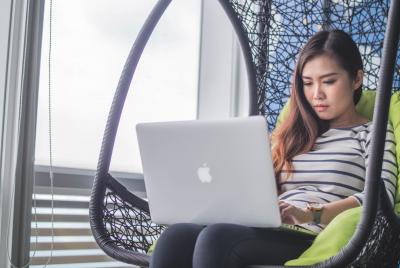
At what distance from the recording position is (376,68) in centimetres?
185

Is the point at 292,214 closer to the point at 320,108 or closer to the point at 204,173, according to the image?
the point at 204,173

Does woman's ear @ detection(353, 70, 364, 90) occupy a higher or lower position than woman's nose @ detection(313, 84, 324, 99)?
higher

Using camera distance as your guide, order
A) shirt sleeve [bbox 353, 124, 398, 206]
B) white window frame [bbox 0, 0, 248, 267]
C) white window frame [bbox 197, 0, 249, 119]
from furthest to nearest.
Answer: white window frame [bbox 197, 0, 249, 119] → white window frame [bbox 0, 0, 248, 267] → shirt sleeve [bbox 353, 124, 398, 206]

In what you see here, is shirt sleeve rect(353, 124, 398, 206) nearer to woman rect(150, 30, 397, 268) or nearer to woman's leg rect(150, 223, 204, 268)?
woman rect(150, 30, 397, 268)

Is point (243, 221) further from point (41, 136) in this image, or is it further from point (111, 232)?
point (41, 136)

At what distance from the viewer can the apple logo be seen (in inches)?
48.0

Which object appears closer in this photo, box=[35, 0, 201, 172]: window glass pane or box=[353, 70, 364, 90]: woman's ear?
box=[353, 70, 364, 90]: woman's ear

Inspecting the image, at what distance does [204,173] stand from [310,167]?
44 centimetres

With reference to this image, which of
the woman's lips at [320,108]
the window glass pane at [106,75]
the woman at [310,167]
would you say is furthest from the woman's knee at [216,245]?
the window glass pane at [106,75]

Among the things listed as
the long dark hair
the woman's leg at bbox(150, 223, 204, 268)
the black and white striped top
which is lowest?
the woman's leg at bbox(150, 223, 204, 268)

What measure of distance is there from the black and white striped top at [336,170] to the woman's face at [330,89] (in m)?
0.06

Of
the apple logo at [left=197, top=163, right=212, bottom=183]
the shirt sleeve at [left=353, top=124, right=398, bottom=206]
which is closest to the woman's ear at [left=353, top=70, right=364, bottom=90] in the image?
the shirt sleeve at [left=353, top=124, right=398, bottom=206]

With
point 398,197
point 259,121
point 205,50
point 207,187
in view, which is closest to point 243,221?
point 207,187

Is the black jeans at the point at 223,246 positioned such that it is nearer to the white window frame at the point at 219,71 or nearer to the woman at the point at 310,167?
the woman at the point at 310,167
